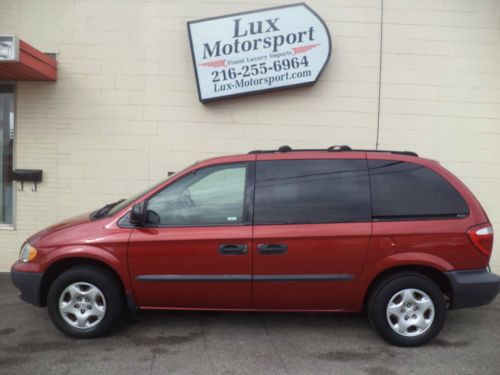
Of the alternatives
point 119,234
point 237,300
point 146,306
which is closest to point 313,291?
point 237,300

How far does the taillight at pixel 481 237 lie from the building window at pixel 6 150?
6.15 m

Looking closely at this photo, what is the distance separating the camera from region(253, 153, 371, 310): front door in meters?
4.05

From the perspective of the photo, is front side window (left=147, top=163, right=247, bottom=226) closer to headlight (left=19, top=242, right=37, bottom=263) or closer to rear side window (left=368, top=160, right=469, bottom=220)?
headlight (left=19, top=242, right=37, bottom=263)

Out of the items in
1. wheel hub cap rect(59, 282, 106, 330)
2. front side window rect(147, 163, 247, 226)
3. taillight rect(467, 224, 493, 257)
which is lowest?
wheel hub cap rect(59, 282, 106, 330)

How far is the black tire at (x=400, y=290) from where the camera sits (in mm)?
4090

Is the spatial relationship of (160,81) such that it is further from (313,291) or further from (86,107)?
(313,291)

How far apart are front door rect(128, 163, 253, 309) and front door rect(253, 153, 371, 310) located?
148 millimetres

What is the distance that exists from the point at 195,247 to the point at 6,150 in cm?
430

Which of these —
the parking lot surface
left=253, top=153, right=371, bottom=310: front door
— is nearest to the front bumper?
the parking lot surface

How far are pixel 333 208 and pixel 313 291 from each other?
767 millimetres

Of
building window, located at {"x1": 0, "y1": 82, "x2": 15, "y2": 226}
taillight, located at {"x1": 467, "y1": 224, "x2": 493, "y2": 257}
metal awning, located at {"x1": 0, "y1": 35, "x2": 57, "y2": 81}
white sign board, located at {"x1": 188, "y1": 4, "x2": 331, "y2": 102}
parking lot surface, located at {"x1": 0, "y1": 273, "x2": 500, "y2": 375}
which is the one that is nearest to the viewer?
parking lot surface, located at {"x1": 0, "y1": 273, "x2": 500, "y2": 375}

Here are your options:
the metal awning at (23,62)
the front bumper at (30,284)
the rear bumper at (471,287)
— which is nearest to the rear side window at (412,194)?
the rear bumper at (471,287)

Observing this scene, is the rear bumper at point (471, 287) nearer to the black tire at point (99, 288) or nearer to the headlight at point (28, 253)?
the black tire at point (99, 288)

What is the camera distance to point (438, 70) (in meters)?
6.64
